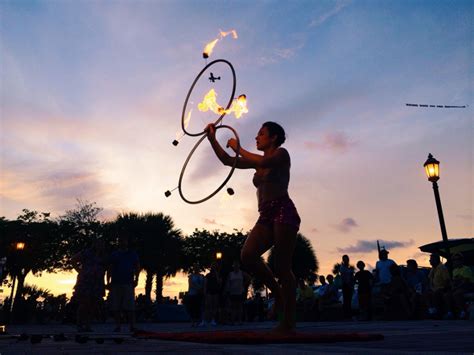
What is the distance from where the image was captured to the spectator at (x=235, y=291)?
15305mm

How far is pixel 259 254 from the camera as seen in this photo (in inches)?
237

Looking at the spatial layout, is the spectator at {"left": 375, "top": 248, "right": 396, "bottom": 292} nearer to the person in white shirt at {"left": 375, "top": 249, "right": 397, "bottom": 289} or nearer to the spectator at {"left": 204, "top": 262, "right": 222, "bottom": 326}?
the person in white shirt at {"left": 375, "top": 249, "right": 397, "bottom": 289}

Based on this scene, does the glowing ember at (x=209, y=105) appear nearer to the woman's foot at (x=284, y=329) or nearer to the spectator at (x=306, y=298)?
the woman's foot at (x=284, y=329)

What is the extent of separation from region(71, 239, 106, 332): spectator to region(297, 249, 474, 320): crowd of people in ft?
24.3

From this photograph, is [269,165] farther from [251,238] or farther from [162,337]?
[162,337]

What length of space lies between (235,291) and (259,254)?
31.6ft

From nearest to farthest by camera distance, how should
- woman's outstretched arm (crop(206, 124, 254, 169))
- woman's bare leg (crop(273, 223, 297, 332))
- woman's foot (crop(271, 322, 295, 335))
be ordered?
1. woman's foot (crop(271, 322, 295, 335))
2. woman's bare leg (crop(273, 223, 297, 332))
3. woman's outstretched arm (crop(206, 124, 254, 169))

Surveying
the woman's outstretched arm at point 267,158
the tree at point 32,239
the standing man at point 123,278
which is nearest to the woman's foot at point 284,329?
the woman's outstretched arm at point 267,158

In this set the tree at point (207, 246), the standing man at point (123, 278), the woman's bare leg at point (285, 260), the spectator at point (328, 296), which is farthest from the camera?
the tree at point (207, 246)

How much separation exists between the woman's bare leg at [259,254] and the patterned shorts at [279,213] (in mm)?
102

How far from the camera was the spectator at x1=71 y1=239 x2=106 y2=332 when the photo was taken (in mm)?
10961

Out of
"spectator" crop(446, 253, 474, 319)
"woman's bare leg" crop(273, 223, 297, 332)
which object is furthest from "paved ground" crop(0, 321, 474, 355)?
"spectator" crop(446, 253, 474, 319)

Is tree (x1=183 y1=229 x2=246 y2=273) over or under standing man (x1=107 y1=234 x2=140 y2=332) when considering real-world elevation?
over

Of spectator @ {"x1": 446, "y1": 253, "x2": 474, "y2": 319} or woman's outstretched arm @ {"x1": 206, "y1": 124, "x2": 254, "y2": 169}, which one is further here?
spectator @ {"x1": 446, "y1": 253, "x2": 474, "y2": 319}
